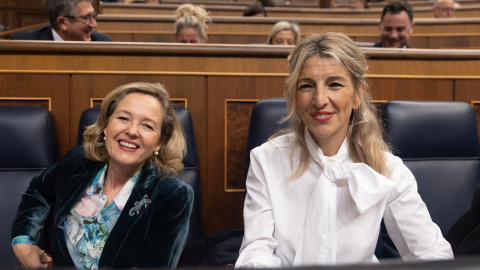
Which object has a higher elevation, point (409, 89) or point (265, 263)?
point (409, 89)

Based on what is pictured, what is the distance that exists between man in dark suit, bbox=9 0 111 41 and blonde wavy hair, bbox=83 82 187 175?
1.04 m

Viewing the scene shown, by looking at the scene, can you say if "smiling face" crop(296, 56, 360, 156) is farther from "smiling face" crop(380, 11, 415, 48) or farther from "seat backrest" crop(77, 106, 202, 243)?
"smiling face" crop(380, 11, 415, 48)

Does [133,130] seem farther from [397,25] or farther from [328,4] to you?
[328,4]

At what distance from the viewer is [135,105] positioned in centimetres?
101

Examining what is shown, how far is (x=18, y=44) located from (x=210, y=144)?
1.85 feet

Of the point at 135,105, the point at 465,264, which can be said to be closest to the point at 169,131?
the point at 135,105

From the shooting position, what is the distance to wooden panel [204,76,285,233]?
139cm

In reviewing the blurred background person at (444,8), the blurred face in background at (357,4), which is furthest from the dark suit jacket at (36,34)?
the blurred face in background at (357,4)

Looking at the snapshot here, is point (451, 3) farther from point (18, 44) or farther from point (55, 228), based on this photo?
point (55, 228)

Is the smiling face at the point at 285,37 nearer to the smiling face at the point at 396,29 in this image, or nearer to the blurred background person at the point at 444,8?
the smiling face at the point at 396,29

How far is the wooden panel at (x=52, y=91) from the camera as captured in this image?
4.46 ft

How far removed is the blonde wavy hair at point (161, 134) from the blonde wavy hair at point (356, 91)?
0.26m

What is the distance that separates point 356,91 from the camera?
0.90 m

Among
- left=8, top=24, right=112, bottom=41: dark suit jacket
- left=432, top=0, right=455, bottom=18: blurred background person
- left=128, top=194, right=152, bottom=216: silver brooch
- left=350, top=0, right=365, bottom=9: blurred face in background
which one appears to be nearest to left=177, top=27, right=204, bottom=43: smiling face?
left=8, top=24, right=112, bottom=41: dark suit jacket
